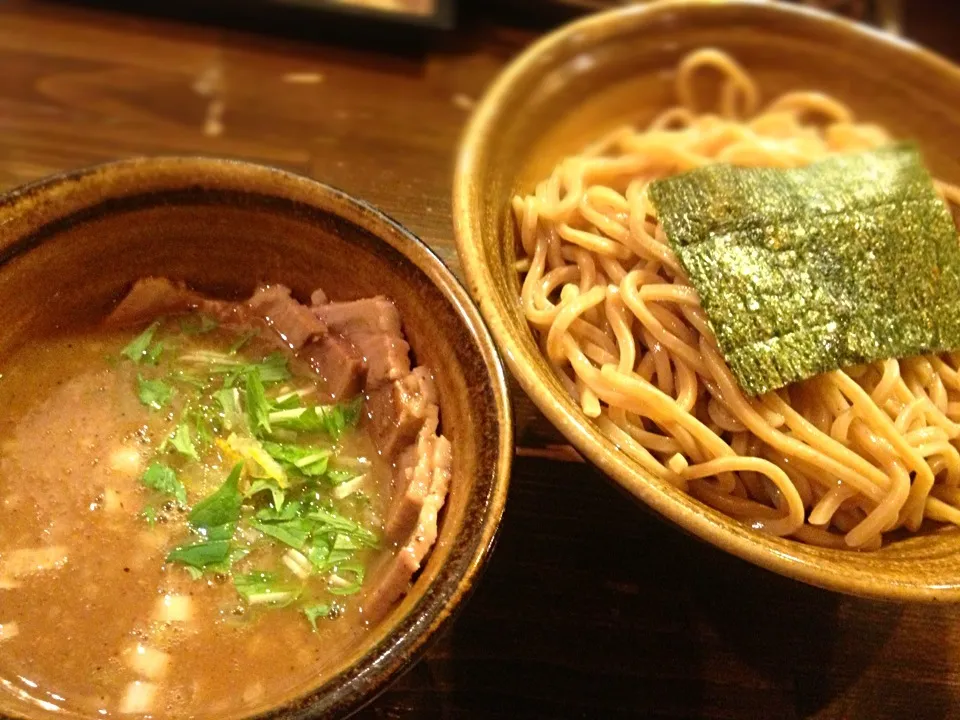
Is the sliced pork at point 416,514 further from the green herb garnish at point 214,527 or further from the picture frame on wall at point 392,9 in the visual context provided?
the picture frame on wall at point 392,9

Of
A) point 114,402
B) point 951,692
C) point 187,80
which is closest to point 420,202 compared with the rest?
point 187,80

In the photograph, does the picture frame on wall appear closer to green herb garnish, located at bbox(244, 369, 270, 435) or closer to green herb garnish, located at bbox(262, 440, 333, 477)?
green herb garnish, located at bbox(244, 369, 270, 435)

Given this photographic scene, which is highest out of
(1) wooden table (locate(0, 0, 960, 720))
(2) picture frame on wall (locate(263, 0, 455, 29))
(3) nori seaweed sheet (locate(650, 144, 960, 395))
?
(2) picture frame on wall (locate(263, 0, 455, 29))

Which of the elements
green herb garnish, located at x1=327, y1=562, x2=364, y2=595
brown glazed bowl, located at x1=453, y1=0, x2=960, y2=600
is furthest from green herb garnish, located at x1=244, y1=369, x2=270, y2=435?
brown glazed bowl, located at x1=453, y1=0, x2=960, y2=600

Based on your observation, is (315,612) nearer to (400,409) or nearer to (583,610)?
(400,409)

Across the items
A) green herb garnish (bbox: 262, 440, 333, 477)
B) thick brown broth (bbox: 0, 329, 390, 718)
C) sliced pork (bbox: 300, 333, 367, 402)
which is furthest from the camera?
sliced pork (bbox: 300, 333, 367, 402)

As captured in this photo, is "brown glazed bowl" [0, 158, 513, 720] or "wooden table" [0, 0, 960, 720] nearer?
"brown glazed bowl" [0, 158, 513, 720]

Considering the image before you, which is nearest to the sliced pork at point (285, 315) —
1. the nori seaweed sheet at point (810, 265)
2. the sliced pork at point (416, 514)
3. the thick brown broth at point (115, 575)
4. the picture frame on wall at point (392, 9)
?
the thick brown broth at point (115, 575)
